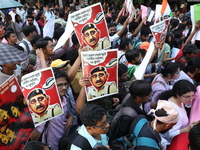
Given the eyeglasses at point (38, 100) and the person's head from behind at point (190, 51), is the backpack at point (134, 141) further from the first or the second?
the person's head from behind at point (190, 51)

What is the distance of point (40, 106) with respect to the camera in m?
1.83

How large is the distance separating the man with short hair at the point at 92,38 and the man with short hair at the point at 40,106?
873 mm

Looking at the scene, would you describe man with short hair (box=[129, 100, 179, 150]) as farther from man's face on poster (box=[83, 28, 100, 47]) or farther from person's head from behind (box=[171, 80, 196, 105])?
man's face on poster (box=[83, 28, 100, 47])

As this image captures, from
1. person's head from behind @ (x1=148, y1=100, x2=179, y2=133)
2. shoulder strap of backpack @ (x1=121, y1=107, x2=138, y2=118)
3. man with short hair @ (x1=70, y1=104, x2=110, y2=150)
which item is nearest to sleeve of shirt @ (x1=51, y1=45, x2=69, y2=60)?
shoulder strap of backpack @ (x1=121, y1=107, x2=138, y2=118)

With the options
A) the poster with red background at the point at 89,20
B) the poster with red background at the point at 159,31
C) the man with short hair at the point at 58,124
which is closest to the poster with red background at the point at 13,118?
the man with short hair at the point at 58,124

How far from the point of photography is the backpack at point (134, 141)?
64.2 inches

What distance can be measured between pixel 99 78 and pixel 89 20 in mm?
751

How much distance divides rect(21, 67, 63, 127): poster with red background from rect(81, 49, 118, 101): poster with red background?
35 cm

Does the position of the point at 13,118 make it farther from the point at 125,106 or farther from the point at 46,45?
the point at 46,45

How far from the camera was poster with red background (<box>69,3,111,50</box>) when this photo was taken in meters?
2.32

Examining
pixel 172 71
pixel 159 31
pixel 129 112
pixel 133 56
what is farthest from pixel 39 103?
pixel 159 31

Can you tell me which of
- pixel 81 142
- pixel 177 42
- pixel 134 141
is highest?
pixel 81 142

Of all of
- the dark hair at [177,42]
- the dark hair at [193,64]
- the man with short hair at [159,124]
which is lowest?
the dark hair at [177,42]

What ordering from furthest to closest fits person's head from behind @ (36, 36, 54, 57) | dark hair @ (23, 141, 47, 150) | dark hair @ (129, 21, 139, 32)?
1. dark hair @ (129, 21, 139, 32)
2. person's head from behind @ (36, 36, 54, 57)
3. dark hair @ (23, 141, 47, 150)
